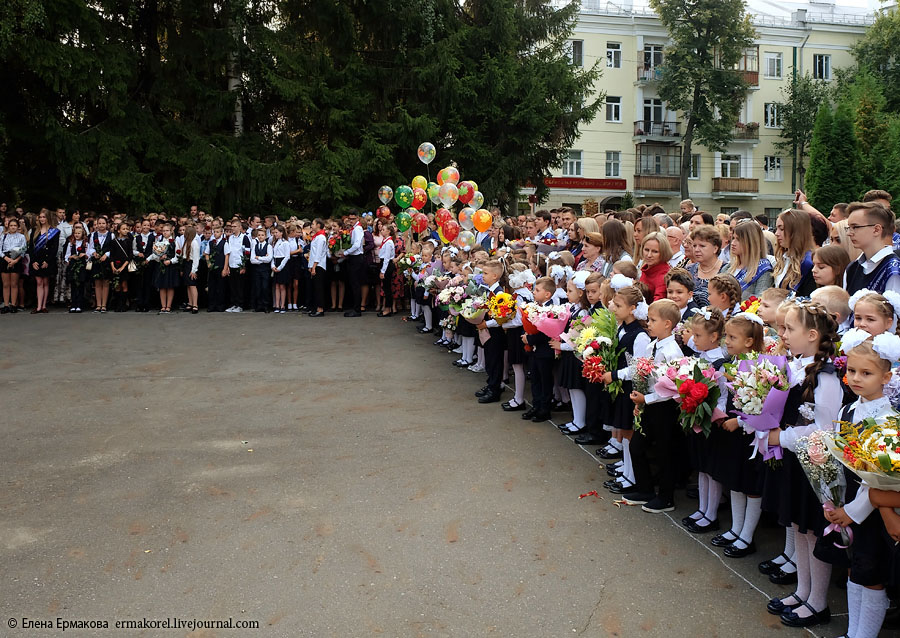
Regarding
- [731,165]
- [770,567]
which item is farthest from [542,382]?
[731,165]

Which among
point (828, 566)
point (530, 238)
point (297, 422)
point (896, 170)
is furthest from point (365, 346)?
point (896, 170)

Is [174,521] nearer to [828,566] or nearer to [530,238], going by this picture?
[828,566]

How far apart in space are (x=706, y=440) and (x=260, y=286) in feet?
44.6

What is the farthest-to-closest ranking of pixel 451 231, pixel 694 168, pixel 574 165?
pixel 694 168 → pixel 574 165 → pixel 451 231

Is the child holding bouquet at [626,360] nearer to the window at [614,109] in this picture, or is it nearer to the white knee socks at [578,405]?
the white knee socks at [578,405]

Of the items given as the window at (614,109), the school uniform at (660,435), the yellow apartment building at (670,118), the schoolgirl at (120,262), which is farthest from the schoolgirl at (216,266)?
the window at (614,109)

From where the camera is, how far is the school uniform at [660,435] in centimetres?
598

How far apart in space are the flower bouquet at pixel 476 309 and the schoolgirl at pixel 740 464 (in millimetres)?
4548

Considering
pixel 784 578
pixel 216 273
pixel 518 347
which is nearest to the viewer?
pixel 784 578

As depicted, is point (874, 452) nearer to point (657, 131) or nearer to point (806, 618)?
point (806, 618)

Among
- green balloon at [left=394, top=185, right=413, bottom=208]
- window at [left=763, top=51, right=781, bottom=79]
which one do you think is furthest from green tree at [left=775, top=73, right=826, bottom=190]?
green balloon at [left=394, top=185, right=413, bottom=208]

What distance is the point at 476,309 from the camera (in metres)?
9.80

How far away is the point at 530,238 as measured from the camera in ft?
46.8

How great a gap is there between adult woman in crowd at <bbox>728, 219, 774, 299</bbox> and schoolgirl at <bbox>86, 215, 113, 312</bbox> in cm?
1422
